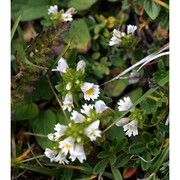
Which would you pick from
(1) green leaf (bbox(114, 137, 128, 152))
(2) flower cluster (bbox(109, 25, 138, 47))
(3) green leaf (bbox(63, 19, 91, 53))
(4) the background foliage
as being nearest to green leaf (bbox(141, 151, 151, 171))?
(4) the background foliage

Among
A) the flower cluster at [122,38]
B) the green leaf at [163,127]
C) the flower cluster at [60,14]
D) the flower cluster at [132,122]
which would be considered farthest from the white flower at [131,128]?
the flower cluster at [60,14]

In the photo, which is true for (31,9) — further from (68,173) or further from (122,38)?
(68,173)

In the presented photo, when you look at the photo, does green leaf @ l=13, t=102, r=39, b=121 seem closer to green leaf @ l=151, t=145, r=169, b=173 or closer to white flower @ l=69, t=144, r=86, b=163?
white flower @ l=69, t=144, r=86, b=163

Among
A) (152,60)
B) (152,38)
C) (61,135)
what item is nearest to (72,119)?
(61,135)

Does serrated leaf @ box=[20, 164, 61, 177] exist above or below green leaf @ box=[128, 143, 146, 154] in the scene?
below

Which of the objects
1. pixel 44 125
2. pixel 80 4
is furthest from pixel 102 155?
pixel 80 4
